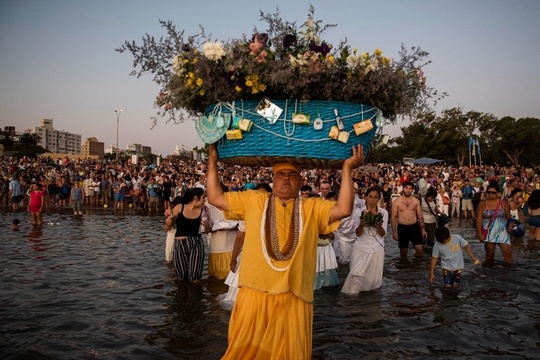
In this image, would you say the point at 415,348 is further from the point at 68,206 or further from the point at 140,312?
the point at 68,206

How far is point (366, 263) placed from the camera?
829 cm

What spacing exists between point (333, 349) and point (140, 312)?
2.97 meters

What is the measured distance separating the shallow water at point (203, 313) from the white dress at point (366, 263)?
0.71ft

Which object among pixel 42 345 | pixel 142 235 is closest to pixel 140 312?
pixel 42 345

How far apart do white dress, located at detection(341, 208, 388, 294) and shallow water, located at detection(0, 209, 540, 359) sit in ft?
0.71

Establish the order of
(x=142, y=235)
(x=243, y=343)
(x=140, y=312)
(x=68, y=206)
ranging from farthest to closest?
(x=68, y=206)
(x=142, y=235)
(x=140, y=312)
(x=243, y=343)

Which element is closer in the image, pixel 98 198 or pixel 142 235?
pixel 142 235

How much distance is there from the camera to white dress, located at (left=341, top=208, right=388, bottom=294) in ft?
27.3

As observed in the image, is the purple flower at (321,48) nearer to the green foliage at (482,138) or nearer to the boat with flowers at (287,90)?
the boat with flowers at (287,90)

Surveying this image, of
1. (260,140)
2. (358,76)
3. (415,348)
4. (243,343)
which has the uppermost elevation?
(358,76)

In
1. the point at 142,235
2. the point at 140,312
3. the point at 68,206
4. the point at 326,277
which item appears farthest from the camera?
the point at 68,206

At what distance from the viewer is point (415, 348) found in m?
5.86

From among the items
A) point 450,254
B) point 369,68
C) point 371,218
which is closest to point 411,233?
point 450,254

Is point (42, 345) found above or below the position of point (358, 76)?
below
